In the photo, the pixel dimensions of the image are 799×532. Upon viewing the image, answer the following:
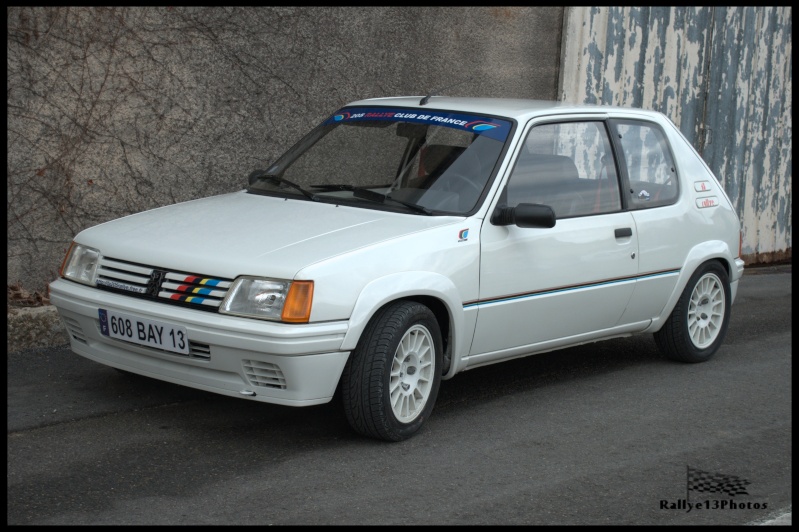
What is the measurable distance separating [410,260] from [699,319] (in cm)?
294

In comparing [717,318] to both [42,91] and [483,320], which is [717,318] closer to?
[483,320]

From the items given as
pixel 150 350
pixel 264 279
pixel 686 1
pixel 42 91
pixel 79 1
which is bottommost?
pixel 150 350

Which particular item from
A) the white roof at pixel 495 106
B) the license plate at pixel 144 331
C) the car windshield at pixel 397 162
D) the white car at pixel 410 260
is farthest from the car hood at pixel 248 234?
the white roof at pixel 495 106

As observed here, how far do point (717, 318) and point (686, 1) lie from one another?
Answer: 5551mm

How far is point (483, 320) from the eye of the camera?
223 inches

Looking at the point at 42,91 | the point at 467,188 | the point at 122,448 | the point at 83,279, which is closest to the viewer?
the point at 122,448

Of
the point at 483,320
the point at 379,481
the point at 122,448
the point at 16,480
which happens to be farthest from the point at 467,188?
the point at 16,480

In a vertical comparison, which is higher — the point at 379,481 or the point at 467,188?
the point at 467,188

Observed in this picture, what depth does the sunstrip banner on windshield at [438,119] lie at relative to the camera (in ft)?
20.0

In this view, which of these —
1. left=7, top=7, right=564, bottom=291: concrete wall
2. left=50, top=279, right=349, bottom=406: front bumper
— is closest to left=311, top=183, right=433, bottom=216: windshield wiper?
left=50, top=279, right=349, bottom=406: front bumper

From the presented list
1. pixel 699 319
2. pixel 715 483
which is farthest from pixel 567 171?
pixel 715 483

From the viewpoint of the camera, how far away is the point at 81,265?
5.55 meters

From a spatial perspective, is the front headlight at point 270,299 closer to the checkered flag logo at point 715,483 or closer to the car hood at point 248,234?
the car hood at point 248,234

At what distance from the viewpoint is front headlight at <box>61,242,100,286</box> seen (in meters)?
5.46
